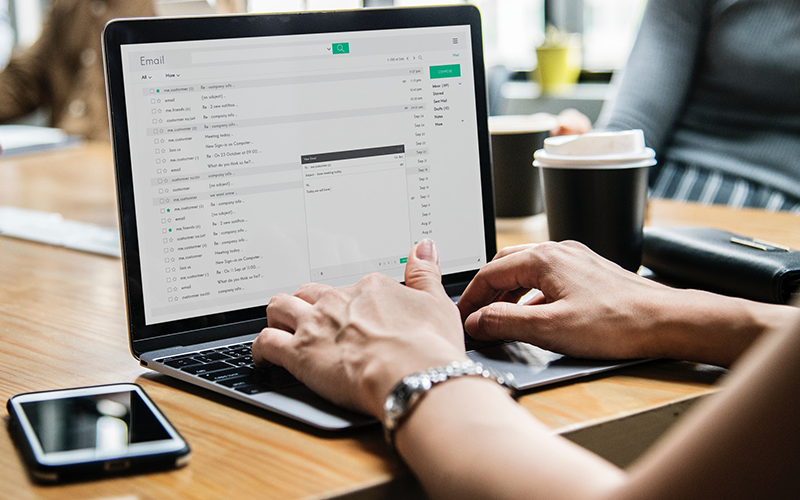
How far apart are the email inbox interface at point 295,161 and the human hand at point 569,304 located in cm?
13

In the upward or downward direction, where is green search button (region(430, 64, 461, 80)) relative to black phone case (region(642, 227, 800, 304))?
upward

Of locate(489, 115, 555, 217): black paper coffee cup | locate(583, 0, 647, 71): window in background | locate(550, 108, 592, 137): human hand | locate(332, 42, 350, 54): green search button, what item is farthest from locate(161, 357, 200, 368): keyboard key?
locate(583, 0, 647, 71): window in background

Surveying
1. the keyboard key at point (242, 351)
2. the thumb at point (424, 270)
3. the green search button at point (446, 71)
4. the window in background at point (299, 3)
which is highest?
the window in background at point (299, 3)

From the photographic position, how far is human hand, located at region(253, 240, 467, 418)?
0.49 meters

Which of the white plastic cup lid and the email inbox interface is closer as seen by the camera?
the email inbox interface

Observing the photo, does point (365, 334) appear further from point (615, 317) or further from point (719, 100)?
point (719, 100)

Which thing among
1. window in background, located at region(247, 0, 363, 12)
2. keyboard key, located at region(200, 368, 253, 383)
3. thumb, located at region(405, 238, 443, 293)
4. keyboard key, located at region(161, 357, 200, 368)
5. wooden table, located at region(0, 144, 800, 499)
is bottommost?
wooden table, located at region(0, 144, 800, 499)

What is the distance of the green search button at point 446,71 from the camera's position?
759 mm

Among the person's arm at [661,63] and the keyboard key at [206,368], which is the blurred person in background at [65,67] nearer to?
the person's arm at [661,63]

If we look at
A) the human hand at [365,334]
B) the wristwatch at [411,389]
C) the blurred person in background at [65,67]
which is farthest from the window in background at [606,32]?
the wristwatch at [411,389]

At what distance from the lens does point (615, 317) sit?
0.60 metres

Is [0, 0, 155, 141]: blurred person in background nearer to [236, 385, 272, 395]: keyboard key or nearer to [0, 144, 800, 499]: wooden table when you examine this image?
[0, 144, 800, 499]: wooden table

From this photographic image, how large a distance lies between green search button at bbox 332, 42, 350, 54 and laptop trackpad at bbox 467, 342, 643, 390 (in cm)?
32

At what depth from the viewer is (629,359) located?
0.61 m
